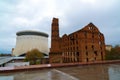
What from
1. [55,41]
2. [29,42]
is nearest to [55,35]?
[55,41]

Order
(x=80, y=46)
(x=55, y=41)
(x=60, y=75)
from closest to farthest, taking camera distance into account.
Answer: (x=60, y=75) → (x=80, y=46) → (x=55, y=41)

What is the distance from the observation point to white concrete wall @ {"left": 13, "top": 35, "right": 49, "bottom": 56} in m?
61.6

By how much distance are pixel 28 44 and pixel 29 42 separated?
1.39 meters

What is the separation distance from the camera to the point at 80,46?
1292 inches

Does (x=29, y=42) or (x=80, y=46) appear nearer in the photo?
(x=80, y=46)

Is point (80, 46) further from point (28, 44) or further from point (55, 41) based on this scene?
point (28, 44)

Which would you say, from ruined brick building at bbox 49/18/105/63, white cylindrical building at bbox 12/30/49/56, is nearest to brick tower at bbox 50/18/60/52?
ruined brick building at bbox 49/18/105/63

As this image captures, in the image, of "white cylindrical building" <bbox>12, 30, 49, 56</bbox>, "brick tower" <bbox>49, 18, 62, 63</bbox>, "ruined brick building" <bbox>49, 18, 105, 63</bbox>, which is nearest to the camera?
"ruined brick building" <bbox>49, 18, 105, 63</bbox>

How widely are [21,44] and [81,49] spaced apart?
40.9m

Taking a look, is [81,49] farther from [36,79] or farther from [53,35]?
[36,79]

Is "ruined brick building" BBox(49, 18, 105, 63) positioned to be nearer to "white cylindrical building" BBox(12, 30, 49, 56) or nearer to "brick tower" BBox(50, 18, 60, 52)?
"brick tower" BBox(50, 18, 60, 52)

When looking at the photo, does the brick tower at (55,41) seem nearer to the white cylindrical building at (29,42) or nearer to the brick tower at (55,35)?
the brick tower at (55,35)

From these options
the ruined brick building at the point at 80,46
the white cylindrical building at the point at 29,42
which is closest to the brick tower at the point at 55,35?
the ruined brick building at the point at 80,46

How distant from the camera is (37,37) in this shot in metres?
67.5
